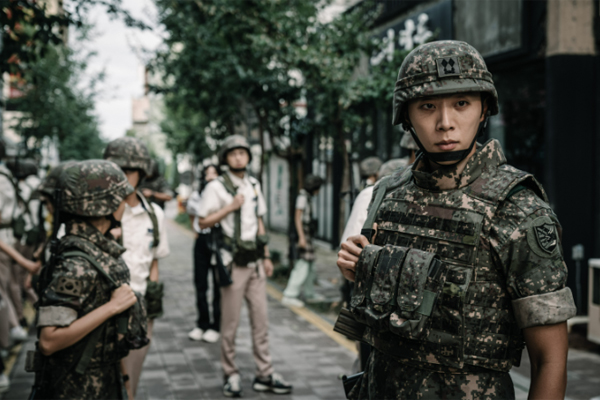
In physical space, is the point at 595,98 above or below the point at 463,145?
above

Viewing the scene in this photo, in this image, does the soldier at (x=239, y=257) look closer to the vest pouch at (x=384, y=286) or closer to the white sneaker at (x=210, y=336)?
the white sneaker at (x=210, y=336)

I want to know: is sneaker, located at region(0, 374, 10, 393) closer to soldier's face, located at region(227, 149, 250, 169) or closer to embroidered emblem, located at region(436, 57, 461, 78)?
soldier's face, located at region(227, 149, 250, 169)

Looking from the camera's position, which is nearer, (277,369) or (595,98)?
(277,369)

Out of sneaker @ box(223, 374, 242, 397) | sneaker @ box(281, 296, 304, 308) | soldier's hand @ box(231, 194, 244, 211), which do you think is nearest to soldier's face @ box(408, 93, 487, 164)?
soldier's hand @ box(231, 194, 244, 211)

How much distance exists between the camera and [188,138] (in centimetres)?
1538

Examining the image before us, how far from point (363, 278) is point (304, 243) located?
6310 mm

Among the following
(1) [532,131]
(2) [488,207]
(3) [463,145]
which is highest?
(1) [532,131]

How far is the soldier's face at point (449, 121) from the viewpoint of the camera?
1.90 metres

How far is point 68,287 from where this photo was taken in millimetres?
2479

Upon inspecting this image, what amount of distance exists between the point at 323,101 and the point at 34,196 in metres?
3.93

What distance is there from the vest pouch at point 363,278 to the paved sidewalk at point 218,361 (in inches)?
123

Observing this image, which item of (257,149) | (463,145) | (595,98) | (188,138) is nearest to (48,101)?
(188,138)

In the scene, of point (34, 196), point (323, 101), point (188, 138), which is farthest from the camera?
point (188, 138)

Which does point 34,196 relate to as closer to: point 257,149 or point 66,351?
point 66,351
